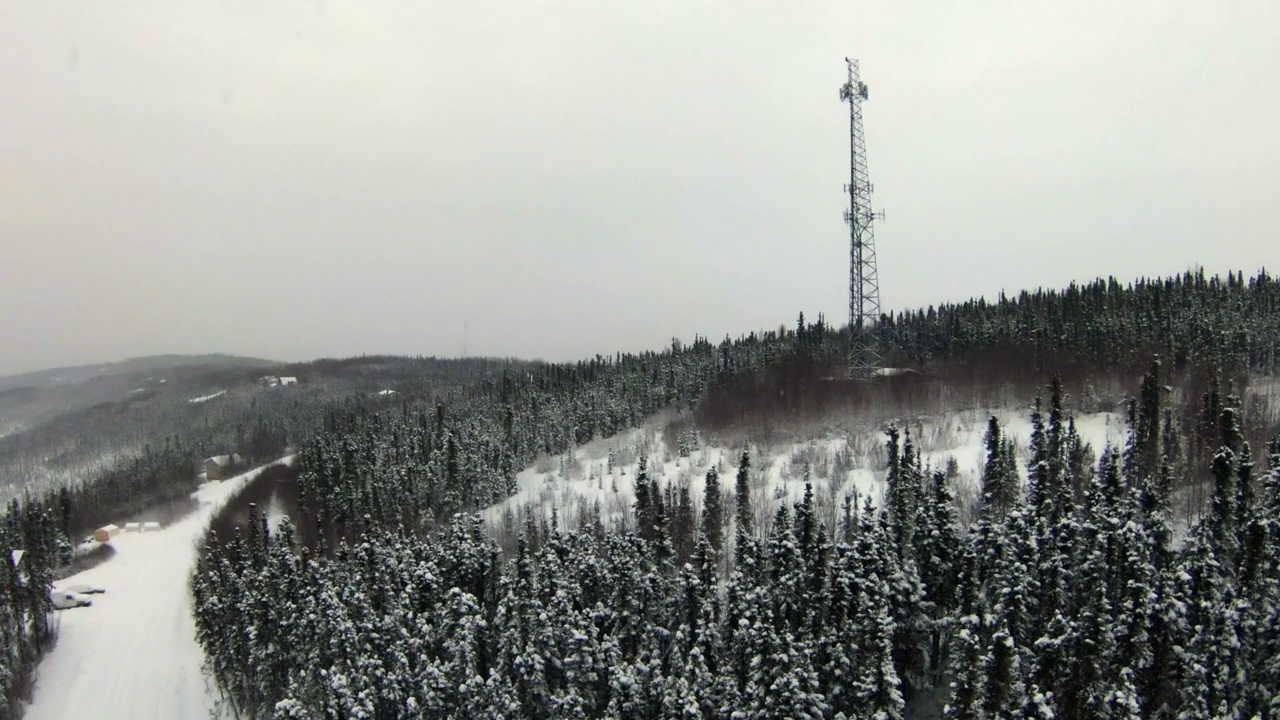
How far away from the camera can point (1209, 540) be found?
3045 cm

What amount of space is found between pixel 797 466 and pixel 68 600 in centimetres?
8599

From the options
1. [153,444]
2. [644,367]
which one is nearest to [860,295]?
[644,367]

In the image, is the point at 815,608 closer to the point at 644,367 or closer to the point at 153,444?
the point at 644,367

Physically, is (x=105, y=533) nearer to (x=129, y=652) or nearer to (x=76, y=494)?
(x=76, y=494)

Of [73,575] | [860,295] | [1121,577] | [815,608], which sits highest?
[860,295]

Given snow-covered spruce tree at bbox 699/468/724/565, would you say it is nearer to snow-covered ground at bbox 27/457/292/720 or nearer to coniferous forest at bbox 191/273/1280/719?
coniferous forest at bbox 191/273/1280/719

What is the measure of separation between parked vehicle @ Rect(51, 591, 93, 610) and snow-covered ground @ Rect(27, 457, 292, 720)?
32.6 inches

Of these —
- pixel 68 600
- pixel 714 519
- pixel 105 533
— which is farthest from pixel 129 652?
pixel 714 519

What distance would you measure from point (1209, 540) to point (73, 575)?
124311 millimetres

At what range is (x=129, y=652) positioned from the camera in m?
67.1

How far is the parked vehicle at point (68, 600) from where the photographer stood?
254ft

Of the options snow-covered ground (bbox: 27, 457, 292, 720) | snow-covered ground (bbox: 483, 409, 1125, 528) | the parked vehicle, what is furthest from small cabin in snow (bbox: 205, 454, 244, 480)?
snow-covered ground (bbox: 483, 409, 1125, 528)

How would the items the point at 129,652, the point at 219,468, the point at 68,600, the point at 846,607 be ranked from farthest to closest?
the point at 219,468, the point at 68,600, the point at 129,652, the point at 846,607

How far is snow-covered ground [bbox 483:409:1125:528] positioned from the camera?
190 feet
